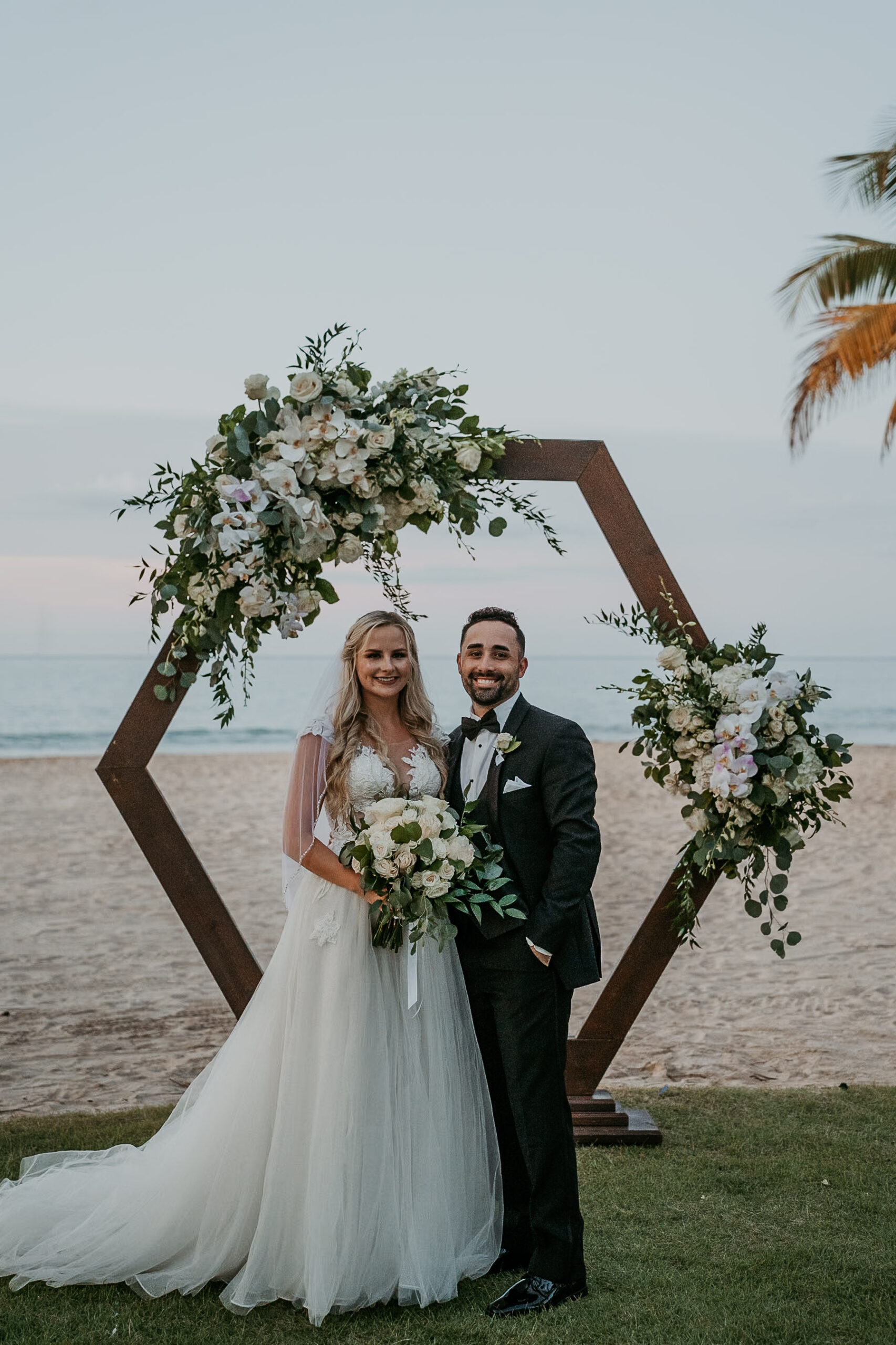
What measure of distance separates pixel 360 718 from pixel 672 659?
4.22 ft

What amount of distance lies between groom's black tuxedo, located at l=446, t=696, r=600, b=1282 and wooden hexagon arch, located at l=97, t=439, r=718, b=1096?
113 centimetres

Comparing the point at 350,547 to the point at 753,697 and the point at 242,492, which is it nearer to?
the point at 242,492

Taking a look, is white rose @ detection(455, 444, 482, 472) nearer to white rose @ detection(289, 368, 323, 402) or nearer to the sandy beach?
white rose @ detection(289, 368, 323, 402)

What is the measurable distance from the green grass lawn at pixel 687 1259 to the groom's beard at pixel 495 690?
187 cm

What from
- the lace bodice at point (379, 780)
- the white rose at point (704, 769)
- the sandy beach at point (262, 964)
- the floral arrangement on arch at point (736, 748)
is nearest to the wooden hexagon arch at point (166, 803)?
the floral arrangement on arch at point (736, 748)

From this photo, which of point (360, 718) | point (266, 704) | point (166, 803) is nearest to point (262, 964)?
point (166, 803)

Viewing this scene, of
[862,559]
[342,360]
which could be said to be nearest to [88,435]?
[862,559]

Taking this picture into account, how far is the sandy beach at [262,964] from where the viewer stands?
6.51 meters

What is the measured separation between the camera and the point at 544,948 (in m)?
3.70

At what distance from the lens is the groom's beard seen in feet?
12.9

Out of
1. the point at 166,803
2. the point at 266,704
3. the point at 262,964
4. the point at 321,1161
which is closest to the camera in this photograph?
the point at 321,1161

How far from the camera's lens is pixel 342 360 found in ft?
13.9

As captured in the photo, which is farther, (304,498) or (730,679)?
(730,679)

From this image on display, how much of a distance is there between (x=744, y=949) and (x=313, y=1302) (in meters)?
6.63
